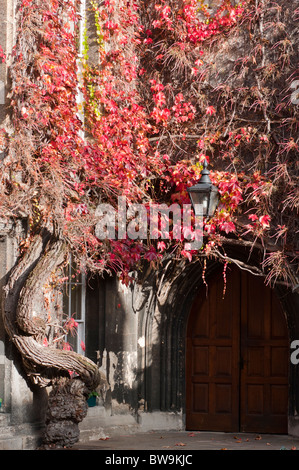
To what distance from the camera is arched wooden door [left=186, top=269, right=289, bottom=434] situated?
11922 mm

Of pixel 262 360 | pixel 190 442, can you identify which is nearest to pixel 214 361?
pixel 262 360

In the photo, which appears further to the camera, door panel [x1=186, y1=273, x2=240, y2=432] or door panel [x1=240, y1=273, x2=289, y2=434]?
door panel [x1=186, y1=273, x2=240, y2=432]

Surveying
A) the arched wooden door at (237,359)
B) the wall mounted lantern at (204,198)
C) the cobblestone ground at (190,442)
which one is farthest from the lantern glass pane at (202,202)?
the arched wooden door at (237,359)

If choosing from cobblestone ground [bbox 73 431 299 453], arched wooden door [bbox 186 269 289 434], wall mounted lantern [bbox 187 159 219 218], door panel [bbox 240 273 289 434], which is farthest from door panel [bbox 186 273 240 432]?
wall mounted lantern [bbox 187 159 219 218]

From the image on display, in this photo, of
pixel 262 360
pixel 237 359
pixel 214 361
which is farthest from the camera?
pixel 214 361

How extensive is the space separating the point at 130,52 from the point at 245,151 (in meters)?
2.03

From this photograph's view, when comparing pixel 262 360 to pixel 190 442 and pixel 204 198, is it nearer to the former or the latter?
pixel 190 442

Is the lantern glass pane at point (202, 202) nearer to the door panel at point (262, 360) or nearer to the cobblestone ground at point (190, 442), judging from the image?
the cobblestone ground at point (190, 442)

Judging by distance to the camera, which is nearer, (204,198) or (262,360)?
(204,198)

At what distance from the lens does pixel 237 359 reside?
39.9ft

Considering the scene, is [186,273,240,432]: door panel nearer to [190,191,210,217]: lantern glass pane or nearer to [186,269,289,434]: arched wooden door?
[186,269,289,434]: arched wooden door

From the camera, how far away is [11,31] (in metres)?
9.73
